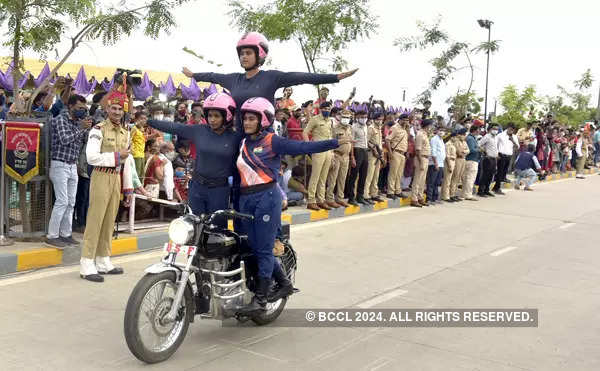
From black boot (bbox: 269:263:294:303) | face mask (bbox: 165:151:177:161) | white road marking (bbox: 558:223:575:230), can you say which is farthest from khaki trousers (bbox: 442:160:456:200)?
black boot (bbox: 269:263:294:303)

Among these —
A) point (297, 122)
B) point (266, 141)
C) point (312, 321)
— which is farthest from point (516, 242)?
point (266, 141)

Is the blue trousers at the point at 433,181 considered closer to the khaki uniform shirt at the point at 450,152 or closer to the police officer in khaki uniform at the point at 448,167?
the police officer in khaki uniform at the point at 448,167

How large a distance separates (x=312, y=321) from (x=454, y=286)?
2.22 m

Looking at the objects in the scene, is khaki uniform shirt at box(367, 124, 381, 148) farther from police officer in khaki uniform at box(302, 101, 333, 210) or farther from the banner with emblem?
the banner with emblem

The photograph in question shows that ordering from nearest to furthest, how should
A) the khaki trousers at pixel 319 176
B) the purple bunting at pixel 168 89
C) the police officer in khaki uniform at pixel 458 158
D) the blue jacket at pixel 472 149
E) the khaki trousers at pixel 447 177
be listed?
the khaki trousers at pixel 319 176
the khaki trousers at pixel 447 177
the police officer in khaki uniform at pixel 458 158
the blue jacket at pixel 472 149
the purple bunting at pixel 168 89

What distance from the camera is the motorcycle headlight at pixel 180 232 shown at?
4.57 m

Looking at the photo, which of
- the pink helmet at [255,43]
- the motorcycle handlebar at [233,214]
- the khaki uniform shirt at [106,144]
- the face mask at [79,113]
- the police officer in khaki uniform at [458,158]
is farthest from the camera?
the police officer in khaki uniform at [458,158]

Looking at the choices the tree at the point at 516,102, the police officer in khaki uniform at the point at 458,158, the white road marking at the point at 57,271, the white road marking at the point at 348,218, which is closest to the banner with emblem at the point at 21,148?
the white road marking at the point at 57,271

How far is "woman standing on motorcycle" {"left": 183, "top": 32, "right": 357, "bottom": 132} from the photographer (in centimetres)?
586

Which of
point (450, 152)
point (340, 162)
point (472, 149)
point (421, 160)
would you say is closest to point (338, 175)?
point (340, 162)

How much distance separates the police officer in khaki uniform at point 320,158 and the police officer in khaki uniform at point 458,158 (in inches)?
194

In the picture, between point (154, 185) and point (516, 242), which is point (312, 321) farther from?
point (516, 242)

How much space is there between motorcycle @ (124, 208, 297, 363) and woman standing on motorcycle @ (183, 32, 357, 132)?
1.30 metres

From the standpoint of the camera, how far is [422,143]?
14.2 meters
